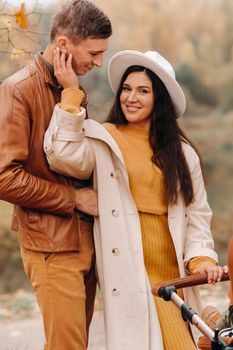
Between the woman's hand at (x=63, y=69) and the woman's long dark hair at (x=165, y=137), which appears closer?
the woman's hand at (x=63, y=69)

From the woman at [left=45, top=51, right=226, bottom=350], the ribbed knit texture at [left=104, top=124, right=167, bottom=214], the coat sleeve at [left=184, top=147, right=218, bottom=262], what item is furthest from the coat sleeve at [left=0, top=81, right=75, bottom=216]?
the coat sleeve at [left=184, top=147, right=218, bottom=262]

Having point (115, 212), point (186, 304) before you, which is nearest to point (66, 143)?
point (115, 212)

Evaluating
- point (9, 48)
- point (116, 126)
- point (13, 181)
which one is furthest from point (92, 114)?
point (13, 181)

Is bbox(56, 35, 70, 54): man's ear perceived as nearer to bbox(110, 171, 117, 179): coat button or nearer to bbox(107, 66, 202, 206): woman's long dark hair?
bbox(107, 66, 202, 206): woman's long dark hair

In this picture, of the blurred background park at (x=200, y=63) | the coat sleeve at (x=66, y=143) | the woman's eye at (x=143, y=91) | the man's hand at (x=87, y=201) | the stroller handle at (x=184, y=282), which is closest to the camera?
the stroller handle at (x=184, y=282)

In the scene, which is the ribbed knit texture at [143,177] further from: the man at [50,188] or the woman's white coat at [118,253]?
the man at [50,188]

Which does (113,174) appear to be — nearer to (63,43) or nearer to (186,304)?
(63,43)

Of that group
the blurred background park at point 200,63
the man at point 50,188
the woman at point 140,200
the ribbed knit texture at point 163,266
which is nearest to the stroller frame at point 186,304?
the woman at point 140,200

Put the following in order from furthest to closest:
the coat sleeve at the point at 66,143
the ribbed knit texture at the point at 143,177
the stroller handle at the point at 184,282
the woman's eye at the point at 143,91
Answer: the woman's eye at the point at 143,91 → the ribbed knit texture at the point at 143,177 → the coat sleeve at the point at 66,143 → the stroller handle at the point at 184,282

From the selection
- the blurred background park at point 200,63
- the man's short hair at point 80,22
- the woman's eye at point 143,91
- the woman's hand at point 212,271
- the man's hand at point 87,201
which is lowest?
the woman's hand at point 212,271

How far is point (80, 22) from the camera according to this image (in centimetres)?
439

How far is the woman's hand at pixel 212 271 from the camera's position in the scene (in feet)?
14.5

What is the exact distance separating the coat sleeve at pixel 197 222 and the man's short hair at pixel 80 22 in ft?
2.57

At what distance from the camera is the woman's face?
4684 mm
